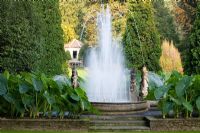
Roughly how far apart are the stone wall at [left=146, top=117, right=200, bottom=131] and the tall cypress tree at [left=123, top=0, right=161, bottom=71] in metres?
14.5

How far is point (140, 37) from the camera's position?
25.0 m

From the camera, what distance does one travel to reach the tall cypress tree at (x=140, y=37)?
2464 cm

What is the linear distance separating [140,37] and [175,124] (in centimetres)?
1537

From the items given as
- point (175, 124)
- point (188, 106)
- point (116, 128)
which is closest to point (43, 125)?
point (116, 128)

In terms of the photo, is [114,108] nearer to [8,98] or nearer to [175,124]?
[175,124]

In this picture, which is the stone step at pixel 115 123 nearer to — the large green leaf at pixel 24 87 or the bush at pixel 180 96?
the bush at pixel 180 96

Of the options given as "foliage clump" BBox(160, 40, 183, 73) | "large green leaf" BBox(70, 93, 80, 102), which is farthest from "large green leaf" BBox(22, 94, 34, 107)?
"foliage clump" BBox(160, 40, 183, 73)

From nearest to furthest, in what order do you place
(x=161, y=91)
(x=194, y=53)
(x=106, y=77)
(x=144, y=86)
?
(x=161, y=91) → (x=144, y=86) → (x=106, y=77) → (x=194, y=53)

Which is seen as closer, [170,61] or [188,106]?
[188,106]

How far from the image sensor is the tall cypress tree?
24641mm

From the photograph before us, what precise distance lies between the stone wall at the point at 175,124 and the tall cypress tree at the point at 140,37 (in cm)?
1448

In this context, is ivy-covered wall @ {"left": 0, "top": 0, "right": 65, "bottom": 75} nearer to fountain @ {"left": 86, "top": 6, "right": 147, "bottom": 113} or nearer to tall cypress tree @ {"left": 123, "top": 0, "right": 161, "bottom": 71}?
fountain @ {"left": 86, "top": 6, "right": 147, "bottom": 113}

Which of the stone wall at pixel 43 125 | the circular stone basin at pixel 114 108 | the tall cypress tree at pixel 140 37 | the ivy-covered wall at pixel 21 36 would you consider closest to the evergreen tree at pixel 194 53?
the tall cypress tree at pixel 140 37

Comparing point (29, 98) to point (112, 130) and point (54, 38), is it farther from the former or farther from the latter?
point (54, 38)
